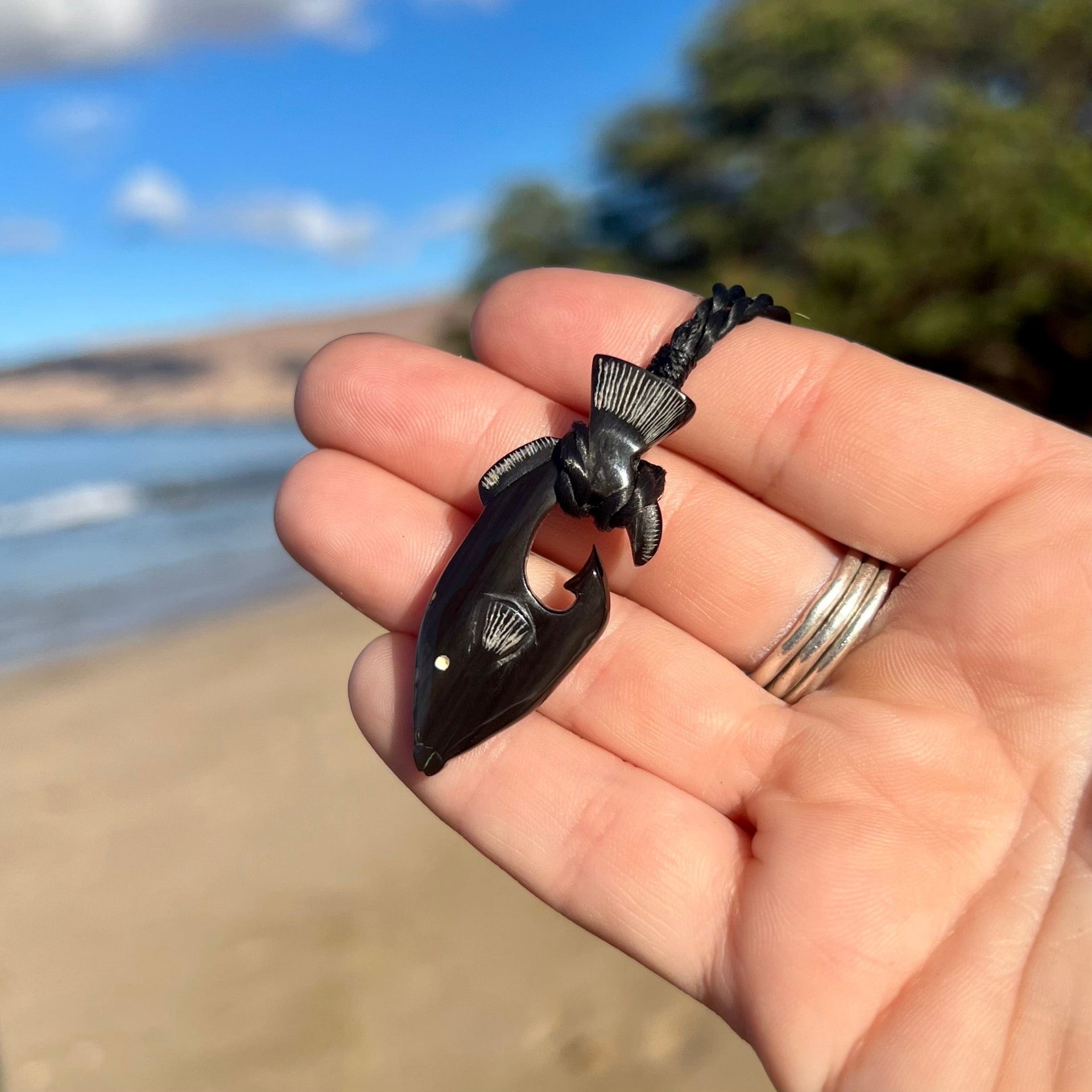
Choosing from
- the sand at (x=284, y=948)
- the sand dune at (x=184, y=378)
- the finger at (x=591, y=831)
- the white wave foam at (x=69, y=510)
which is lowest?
the sand dune at (x=184, y=378)

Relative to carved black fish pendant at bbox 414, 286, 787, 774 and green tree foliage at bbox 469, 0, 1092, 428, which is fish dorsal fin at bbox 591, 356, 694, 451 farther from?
green tree foliage at bbox 469, 0, 1092, 428

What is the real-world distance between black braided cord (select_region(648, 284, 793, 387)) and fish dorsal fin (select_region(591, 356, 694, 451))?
0.08 meters

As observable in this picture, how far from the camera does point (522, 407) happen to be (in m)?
2.79

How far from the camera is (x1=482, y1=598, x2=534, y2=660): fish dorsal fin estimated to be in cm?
239

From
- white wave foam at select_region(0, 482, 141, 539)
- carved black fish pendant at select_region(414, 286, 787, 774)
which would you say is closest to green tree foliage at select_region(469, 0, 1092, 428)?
white wave foam at select_region(0, 482, 141, 539)

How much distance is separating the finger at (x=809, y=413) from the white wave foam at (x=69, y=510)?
13.1 metres

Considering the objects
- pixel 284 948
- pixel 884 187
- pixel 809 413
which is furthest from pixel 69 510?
pixel 809 413

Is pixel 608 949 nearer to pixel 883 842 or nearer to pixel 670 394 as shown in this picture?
pixel 883 842

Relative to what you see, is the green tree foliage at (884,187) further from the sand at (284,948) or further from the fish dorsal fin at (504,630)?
the fish dorsal fin at (504,630)

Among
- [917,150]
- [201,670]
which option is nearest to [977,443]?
[201,670]

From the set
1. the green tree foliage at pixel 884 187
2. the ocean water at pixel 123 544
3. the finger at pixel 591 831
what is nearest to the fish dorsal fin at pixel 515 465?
the finger at pixel 591 831

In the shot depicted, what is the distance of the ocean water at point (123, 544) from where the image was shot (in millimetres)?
9328

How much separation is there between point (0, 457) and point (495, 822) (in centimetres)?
2518

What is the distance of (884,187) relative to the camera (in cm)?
1259
